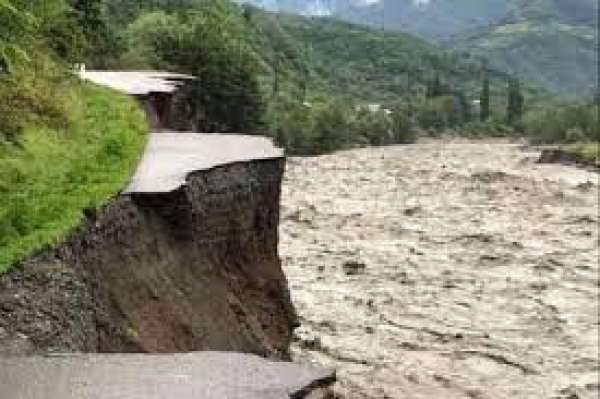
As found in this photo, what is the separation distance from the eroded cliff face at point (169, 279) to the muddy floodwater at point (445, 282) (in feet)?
12.0

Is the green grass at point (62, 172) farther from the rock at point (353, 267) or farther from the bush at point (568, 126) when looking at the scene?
the bush at point (568, 126)

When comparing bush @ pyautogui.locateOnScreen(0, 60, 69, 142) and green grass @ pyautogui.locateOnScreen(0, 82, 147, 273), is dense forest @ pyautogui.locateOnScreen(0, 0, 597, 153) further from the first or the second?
green grass @ pyautogui.locateOnScreen(0, 82, 147, 273)

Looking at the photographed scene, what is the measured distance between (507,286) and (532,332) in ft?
20.7

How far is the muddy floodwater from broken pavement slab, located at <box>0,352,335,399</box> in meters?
11.3

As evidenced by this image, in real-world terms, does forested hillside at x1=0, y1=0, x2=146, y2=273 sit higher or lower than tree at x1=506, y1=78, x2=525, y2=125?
higher

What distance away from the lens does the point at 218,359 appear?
460 inches

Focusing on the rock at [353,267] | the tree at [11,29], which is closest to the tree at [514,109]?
the rock at [353,267]

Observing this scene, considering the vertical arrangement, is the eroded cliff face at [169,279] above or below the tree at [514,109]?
above

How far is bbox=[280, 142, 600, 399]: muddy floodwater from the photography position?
25.9 m

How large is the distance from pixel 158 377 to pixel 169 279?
557cm

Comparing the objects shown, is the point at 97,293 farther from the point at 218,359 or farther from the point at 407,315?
the point at 407,315

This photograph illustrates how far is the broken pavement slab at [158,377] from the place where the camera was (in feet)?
33.9

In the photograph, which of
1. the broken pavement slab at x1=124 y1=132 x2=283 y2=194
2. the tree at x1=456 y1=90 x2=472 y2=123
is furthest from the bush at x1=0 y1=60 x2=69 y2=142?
the tree at x1=456 y1=90 x2=472 y2=123

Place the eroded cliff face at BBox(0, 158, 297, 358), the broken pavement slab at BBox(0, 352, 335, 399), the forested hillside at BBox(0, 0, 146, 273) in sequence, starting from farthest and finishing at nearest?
the forested hillside at BBox(0, 0, 146, 273), the eroded cliff face at BBox(0, 158, 297, 358), the broken pavement slab at BBox(0, 352, 335, 399)
